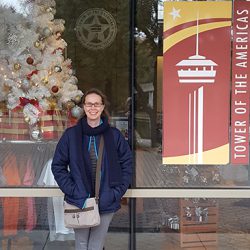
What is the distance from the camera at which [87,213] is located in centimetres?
365

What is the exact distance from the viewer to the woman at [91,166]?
12.1ft

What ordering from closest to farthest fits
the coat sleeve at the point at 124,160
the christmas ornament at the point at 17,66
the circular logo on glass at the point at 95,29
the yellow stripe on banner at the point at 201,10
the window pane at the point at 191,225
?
the coat sleeve at the point at 124,160 → the yellow stripe on banner at the point at 201,10 → the window pane at the point at 191,225 → the christmas ornament at the point at 17,66 → the circular logo on glass at the point at 95,29

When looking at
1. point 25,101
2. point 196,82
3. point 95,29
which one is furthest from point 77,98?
point 196,82

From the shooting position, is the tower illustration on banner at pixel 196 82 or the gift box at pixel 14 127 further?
the gift box at pixel 14 127

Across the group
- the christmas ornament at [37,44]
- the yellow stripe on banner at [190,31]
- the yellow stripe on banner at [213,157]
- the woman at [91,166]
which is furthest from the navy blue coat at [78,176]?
the christmas ornament at [37,44]

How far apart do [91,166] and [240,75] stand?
1855 mm

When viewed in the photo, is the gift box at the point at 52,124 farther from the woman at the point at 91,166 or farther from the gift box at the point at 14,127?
the woman at the point at 91,166

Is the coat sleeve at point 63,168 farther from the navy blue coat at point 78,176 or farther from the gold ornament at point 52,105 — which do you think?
the gold ornament at point 52,105

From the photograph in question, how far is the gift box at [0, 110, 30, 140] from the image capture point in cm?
531

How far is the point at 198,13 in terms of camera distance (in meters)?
4.81

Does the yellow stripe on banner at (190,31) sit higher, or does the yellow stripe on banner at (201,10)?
the yellow stripe on banner at (201,10)

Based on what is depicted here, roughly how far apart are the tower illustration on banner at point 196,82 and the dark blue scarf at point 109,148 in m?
1.23

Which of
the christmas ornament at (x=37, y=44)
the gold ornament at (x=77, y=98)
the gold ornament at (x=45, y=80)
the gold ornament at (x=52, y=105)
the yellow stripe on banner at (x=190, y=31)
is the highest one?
the yellow stripe on banner at (x=190, y=31)

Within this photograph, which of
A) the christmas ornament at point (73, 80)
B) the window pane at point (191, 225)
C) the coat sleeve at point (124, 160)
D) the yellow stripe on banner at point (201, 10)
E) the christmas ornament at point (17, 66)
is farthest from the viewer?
the christmas ornament at point (73, 80)
